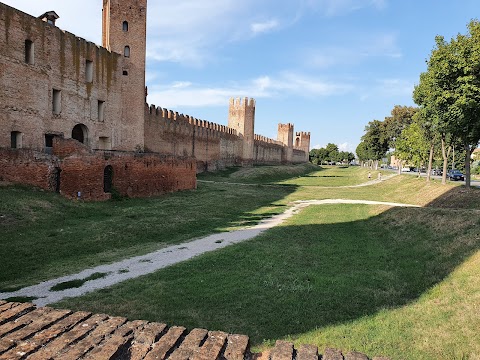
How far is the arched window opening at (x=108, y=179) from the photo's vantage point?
65.6ft

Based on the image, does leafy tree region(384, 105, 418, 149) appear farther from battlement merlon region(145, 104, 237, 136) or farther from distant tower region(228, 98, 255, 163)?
battlement merlon region(145, 104, 237, 136)

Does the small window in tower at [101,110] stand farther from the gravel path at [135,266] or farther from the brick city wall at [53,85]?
the gravel path at [135,266]

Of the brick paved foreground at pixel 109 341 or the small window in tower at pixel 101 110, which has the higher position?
the small window in tower at pixel 101 110

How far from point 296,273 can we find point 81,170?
13685 millimetres

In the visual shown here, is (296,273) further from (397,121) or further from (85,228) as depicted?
(397,121)

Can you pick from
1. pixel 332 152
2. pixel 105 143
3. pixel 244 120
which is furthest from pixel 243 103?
pixel 332 152

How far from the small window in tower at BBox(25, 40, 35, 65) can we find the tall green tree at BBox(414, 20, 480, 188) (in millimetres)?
22203

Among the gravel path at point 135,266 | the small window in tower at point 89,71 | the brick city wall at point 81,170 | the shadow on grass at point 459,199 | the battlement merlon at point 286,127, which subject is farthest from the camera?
the battlement merlon at point 286,127

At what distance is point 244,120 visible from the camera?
196 feet

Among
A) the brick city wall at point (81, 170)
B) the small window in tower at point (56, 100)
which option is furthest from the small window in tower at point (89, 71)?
the brick city wall at point (81, 170)

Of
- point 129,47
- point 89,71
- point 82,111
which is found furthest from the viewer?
point 129,47

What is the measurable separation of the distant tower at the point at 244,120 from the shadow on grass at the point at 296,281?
4724 cm

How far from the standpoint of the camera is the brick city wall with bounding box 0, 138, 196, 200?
17375 millimetres

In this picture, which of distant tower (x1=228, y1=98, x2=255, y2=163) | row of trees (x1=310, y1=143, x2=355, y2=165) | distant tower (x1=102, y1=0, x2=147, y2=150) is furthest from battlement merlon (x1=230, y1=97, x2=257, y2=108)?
row of trees (x1=310, y1=143, x2=355, y2=165)
